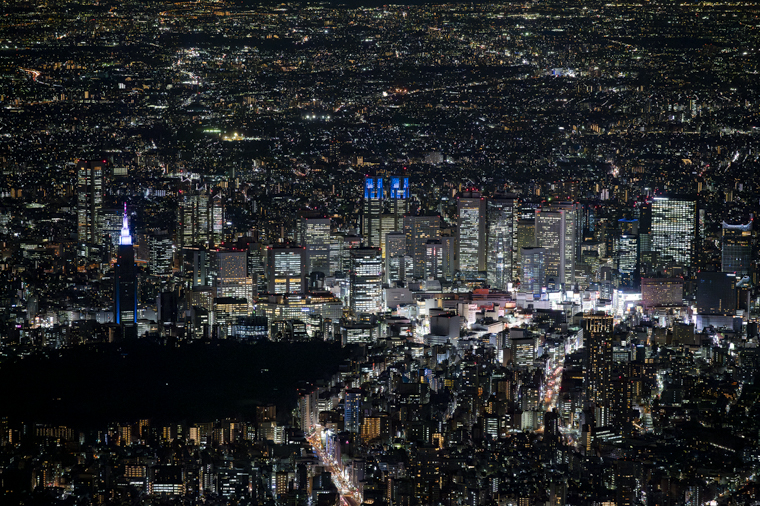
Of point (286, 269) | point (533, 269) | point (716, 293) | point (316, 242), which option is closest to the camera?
point (716, 293)

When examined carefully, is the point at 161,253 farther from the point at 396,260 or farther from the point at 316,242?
the point at 396,260

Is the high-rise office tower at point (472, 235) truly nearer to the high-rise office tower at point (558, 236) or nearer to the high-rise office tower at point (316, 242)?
the high-rise office tower at point (558, 236)

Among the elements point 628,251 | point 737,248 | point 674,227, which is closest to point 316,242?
point 628,251

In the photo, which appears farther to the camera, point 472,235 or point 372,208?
point 372,208

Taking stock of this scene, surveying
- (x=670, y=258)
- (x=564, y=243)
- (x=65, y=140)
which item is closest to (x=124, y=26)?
(x=65, y=140)

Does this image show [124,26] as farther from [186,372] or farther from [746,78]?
[746,78]

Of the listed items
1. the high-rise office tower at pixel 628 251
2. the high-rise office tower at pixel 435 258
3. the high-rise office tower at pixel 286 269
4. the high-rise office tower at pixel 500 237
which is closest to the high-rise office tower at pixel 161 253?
the high-rise office tower at pixel 286 269

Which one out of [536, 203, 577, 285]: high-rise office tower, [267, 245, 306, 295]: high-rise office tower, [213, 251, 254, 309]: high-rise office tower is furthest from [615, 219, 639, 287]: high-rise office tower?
[213, 251, 254, 309]: high-rise office tower
